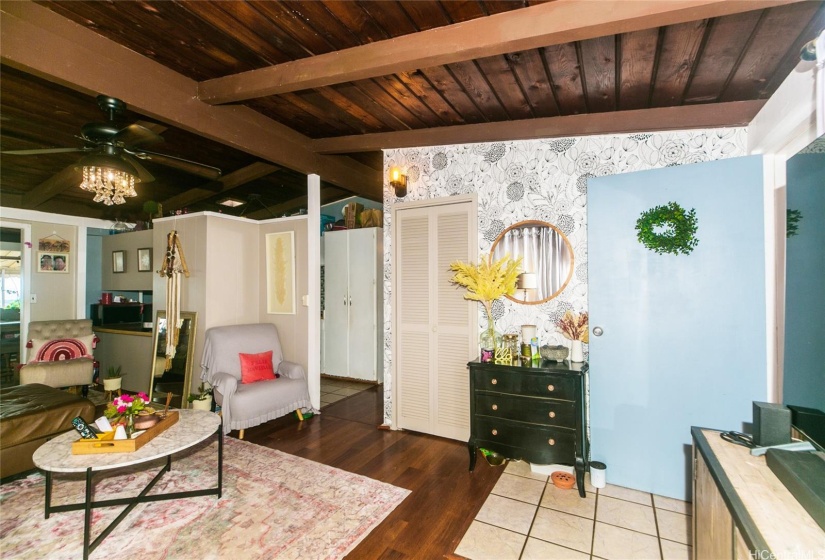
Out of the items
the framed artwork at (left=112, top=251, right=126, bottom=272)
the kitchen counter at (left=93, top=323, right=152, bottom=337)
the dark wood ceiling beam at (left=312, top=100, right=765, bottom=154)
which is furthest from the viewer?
the framed artwork at (left=112, top=251, right=126, bottom=272)

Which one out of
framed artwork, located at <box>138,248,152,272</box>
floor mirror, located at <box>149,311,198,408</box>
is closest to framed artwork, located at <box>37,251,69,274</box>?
framed artwork, located at <box>138,248,152,272</box>

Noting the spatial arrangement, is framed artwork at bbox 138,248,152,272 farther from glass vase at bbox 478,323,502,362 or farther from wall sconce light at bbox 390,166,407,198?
glass vase at bbox 478,323,502,362

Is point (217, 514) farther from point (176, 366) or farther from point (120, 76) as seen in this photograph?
point (120, 76)

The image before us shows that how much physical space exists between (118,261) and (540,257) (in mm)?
5856

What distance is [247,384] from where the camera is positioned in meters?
3.68

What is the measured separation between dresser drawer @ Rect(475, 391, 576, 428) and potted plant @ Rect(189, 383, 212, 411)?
109 inches

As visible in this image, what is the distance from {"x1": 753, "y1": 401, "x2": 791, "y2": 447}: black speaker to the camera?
1487 mm

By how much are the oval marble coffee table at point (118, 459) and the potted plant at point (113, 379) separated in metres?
2.56

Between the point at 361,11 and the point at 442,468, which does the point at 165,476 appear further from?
the point at 361,11

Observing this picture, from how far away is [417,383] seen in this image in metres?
3.61

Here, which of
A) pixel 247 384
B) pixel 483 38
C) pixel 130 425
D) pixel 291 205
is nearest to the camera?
pixel 483 38

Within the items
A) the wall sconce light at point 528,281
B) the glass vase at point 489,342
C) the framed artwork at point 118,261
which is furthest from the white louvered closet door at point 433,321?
the framed artwork at point 118,261

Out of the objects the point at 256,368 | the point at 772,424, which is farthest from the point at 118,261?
the point at 772,424

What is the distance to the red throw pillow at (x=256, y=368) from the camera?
3775 millimetres
